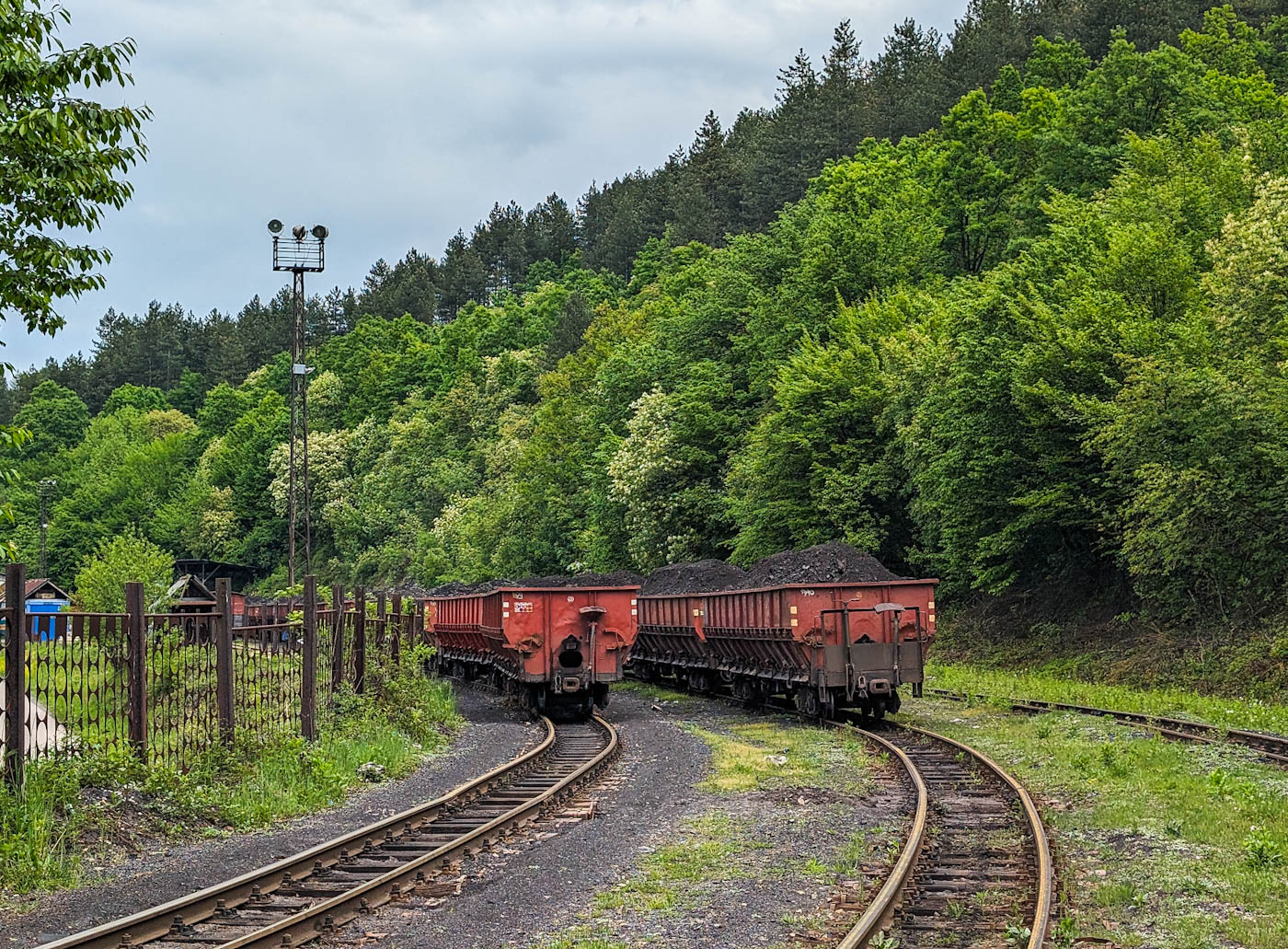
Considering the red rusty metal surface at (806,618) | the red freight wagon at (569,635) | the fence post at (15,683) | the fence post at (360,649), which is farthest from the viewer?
the red freight wagon at (569,635)

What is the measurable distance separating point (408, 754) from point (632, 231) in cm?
10645

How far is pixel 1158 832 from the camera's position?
452 inches

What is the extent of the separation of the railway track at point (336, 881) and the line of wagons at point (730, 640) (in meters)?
6.81

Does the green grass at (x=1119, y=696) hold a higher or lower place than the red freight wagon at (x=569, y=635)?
lower

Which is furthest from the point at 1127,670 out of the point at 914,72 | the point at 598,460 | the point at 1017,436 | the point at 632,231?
the point at 632,231

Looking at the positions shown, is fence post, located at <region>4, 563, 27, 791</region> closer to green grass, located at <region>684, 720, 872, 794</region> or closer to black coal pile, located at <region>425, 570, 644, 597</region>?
green grass, located at <region>684, 720, 872, 794</region>

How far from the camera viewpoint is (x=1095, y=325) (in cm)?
2952

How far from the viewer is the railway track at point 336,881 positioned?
26.4 ft

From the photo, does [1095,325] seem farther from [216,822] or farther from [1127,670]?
[216,822]

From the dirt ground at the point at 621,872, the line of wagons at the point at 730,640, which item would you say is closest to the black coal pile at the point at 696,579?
the line of wagons at the point at 730,640

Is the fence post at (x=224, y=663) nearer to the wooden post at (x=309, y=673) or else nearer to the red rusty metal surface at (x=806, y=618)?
the wooden post at (x=309, y=673)

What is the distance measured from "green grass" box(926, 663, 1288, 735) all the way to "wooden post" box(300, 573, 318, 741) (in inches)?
510

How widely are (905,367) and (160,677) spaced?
29496 mm

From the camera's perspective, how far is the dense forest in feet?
89.6
